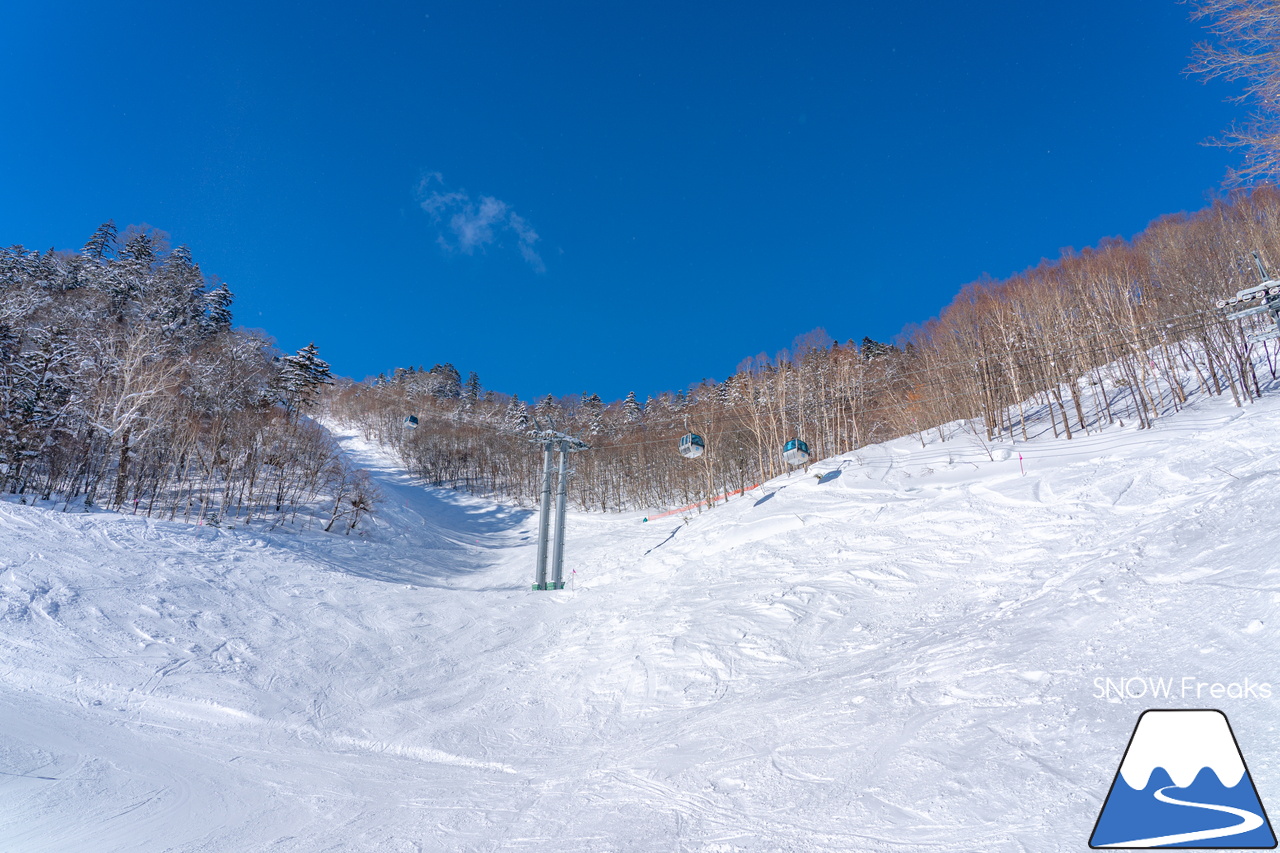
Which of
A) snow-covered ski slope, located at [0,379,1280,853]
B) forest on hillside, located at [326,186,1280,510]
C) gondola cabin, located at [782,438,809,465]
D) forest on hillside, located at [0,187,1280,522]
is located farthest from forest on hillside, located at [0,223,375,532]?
gondola cabin, located at [782,438,809,465]

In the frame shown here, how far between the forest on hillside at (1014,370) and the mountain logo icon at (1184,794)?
47.8ft

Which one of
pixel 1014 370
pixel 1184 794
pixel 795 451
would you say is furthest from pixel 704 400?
pixel 1184 794

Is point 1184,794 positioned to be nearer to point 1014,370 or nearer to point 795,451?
point 795,451

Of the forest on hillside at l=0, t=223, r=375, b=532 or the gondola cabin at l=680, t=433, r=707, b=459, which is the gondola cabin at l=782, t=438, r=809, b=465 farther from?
the forest on hillside at l=0, t=223, r=375, b=532

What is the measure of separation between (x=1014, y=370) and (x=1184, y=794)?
2704 cm

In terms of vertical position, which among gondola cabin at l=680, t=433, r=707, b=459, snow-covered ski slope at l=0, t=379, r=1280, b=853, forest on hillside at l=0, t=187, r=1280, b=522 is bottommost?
snow-covered ski slope at l=0, t=379, r=1280, b=853

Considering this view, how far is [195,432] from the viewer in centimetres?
2306

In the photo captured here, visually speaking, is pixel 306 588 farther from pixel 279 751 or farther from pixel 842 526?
pixel 842 526

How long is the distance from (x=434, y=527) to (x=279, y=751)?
28920 millimetres

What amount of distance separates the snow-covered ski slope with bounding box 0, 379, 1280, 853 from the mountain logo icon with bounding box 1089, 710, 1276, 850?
5.3 inches

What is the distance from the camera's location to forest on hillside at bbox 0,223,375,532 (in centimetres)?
1980

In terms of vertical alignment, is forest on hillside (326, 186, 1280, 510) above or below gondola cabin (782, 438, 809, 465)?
above

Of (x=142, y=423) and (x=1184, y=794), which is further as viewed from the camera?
(x=142, y=423)

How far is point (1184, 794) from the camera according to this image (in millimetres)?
3496
